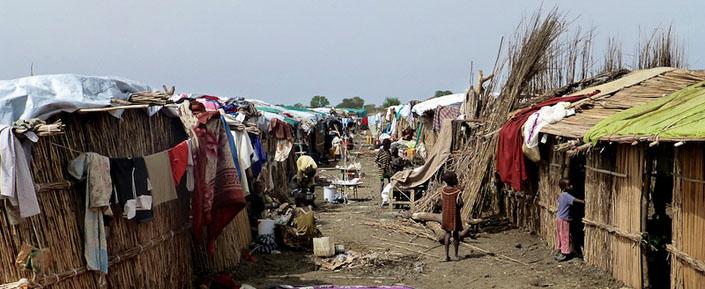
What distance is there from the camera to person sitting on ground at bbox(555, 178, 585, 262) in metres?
9.66

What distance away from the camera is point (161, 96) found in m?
7.12

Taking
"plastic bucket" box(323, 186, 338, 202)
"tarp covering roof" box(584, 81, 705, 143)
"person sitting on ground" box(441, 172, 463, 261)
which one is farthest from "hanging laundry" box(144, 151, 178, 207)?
"plastic bucket" box(323, 186, 338, 202)

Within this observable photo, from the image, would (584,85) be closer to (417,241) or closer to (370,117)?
(417,241)

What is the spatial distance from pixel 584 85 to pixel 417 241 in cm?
476

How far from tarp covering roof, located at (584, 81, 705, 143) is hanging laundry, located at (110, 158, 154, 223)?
5.44 meters

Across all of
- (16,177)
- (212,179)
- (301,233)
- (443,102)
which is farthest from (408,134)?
(16,177)

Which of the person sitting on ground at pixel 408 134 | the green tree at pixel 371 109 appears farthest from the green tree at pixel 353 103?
the person sitting on ground at pixel 408 134

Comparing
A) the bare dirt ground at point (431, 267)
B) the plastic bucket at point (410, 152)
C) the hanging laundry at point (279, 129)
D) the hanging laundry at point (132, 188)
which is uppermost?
the hanging laundry at point (279, 129)

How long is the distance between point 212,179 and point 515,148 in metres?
5.75

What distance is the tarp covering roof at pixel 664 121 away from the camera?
6.08m

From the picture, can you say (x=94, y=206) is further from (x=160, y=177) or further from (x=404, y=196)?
(x=404, y=196)

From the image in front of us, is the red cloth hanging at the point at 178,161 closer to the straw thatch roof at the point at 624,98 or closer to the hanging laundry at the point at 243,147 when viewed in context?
the hanging laundry at the point at 243,147

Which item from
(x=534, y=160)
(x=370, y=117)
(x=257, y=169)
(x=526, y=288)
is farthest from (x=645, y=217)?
(x=370, y=117)

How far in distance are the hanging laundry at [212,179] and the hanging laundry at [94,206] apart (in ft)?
7.15
